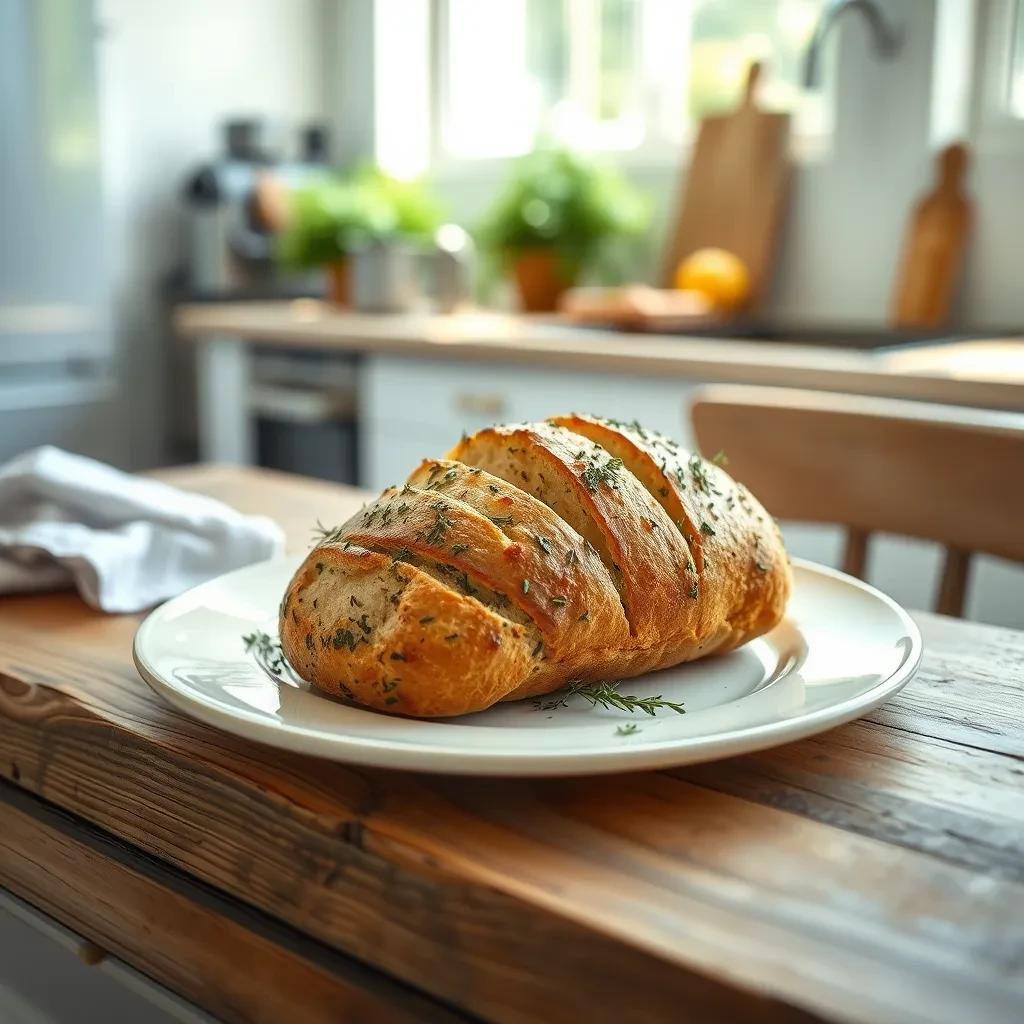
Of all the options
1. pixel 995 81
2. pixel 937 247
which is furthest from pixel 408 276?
pixel 995 81

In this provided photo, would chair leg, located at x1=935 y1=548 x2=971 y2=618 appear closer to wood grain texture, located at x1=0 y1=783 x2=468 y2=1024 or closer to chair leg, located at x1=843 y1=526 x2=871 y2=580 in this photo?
chair leg, located at x1=843 y1=526 x2=871 y2=580

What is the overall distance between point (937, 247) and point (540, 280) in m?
0.94

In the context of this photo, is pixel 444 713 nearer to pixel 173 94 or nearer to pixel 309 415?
pixel 309 415

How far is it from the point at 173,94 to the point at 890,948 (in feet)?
11.2

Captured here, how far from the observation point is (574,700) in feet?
2.10

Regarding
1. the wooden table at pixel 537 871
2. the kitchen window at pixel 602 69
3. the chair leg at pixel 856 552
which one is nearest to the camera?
the wooden table at pixel 537 871

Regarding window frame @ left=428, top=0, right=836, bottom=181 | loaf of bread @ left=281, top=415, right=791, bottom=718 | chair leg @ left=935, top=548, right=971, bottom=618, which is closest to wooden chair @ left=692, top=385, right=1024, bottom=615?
chair leg @ left=935, top=548, right=971, bottom=618

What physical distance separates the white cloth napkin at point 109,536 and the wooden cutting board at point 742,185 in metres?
2.01

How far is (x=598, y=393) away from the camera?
2197 millimetres

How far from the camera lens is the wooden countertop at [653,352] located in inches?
72.3

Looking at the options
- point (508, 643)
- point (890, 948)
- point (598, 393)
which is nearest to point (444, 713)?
point (508, 643)

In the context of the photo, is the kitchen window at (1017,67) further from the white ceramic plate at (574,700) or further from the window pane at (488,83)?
the white ceramic plate at (574,700)

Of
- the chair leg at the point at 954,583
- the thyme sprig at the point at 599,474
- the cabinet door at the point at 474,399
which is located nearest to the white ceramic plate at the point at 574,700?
the thyme sprig at the point at 599,474

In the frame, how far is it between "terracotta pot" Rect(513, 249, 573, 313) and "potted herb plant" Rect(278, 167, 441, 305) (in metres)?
0.32
